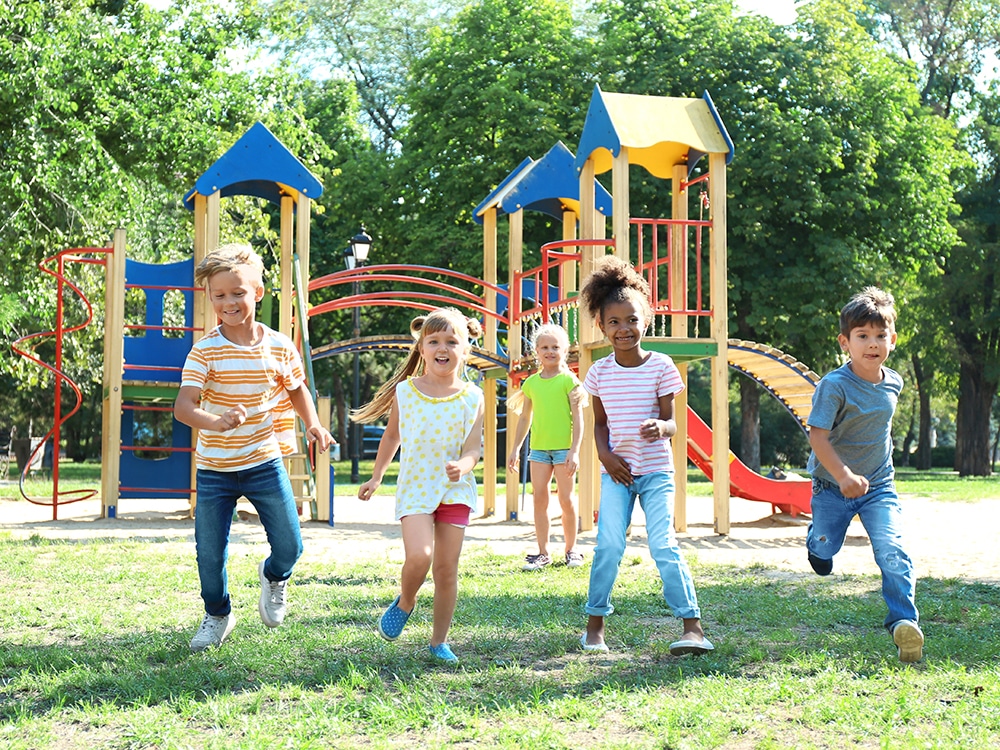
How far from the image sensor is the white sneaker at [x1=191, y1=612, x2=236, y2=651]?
4.84m

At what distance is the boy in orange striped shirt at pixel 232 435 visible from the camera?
486cm

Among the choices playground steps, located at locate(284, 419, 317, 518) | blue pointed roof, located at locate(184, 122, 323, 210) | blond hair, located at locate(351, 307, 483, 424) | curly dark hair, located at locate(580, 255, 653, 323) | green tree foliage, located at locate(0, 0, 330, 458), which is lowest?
playground steps, located at locate(284, 419, 317, 518)

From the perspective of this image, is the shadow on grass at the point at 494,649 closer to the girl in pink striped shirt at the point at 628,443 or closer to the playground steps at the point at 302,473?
the girl in pink striped shirt at the point at 628,443

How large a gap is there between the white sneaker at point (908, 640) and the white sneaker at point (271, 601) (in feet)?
8.78

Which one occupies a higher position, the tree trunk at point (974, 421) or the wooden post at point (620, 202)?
the wooden post at point (620, 202)

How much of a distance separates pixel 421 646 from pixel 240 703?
45.4 inches

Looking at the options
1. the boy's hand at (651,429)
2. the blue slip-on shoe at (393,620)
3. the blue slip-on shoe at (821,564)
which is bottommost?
the blue slip-on shoe at (393,620)

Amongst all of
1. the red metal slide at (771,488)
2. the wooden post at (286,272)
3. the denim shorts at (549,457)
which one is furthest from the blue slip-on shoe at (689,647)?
the wooden post at (286,272)

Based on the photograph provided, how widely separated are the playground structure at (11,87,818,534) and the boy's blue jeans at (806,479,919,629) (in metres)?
5.18

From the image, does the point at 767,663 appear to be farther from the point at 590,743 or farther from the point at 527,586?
the point at 527,586

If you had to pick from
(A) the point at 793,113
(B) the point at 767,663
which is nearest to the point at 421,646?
(B) the point at 767,663

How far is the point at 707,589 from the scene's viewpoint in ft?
22.7

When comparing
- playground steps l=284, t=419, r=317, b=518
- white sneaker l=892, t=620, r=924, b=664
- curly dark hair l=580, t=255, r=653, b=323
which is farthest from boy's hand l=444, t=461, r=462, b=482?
playground steps l=284, t=419, r=317, b=518

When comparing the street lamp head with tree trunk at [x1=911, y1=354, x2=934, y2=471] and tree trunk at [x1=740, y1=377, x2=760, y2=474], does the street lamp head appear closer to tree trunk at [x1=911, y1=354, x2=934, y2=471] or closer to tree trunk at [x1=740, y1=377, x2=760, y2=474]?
tree trunk at [x1=740, y1=377, x2=760, y2=474]
